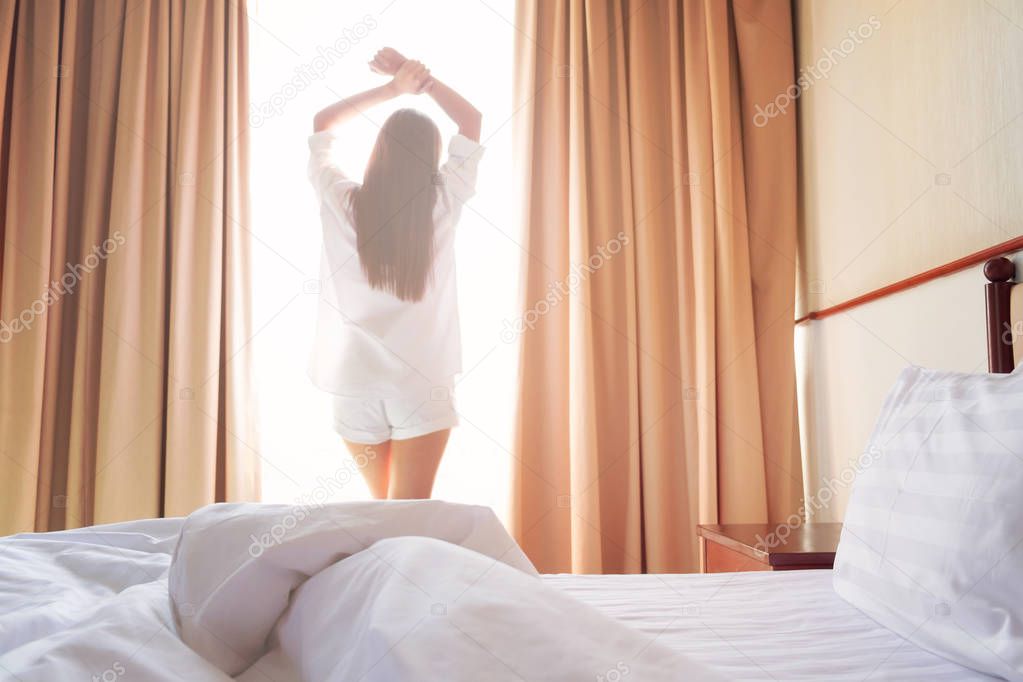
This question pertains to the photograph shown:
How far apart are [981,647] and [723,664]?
25cm

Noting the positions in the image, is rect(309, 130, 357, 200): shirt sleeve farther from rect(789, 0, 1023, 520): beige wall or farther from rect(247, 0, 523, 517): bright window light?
rect(789, 0, 1023, 520): beige wall

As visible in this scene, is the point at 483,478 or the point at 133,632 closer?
the point at 133,632

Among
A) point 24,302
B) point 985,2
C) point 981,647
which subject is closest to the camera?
point 981,647

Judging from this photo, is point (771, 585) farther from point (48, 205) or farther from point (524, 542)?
point (48, 205)

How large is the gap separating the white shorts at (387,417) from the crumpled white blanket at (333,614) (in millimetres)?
1514

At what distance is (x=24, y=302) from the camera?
2.66 m

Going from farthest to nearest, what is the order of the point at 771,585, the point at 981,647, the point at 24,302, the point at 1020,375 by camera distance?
1. the point at 24,302
2. the point at 771,585
3. the point at 1020,375
4. the point at 981,647

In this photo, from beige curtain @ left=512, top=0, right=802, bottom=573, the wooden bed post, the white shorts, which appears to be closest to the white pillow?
the wooden bed post

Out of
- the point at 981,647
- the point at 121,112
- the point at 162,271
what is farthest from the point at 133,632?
the point at 121,112

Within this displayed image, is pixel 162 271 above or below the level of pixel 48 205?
below

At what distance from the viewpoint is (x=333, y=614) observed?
0.71 metres

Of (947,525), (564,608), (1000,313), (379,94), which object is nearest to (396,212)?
(379,94)

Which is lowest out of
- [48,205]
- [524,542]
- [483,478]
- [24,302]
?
[524,542]

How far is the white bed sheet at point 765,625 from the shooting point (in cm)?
90
